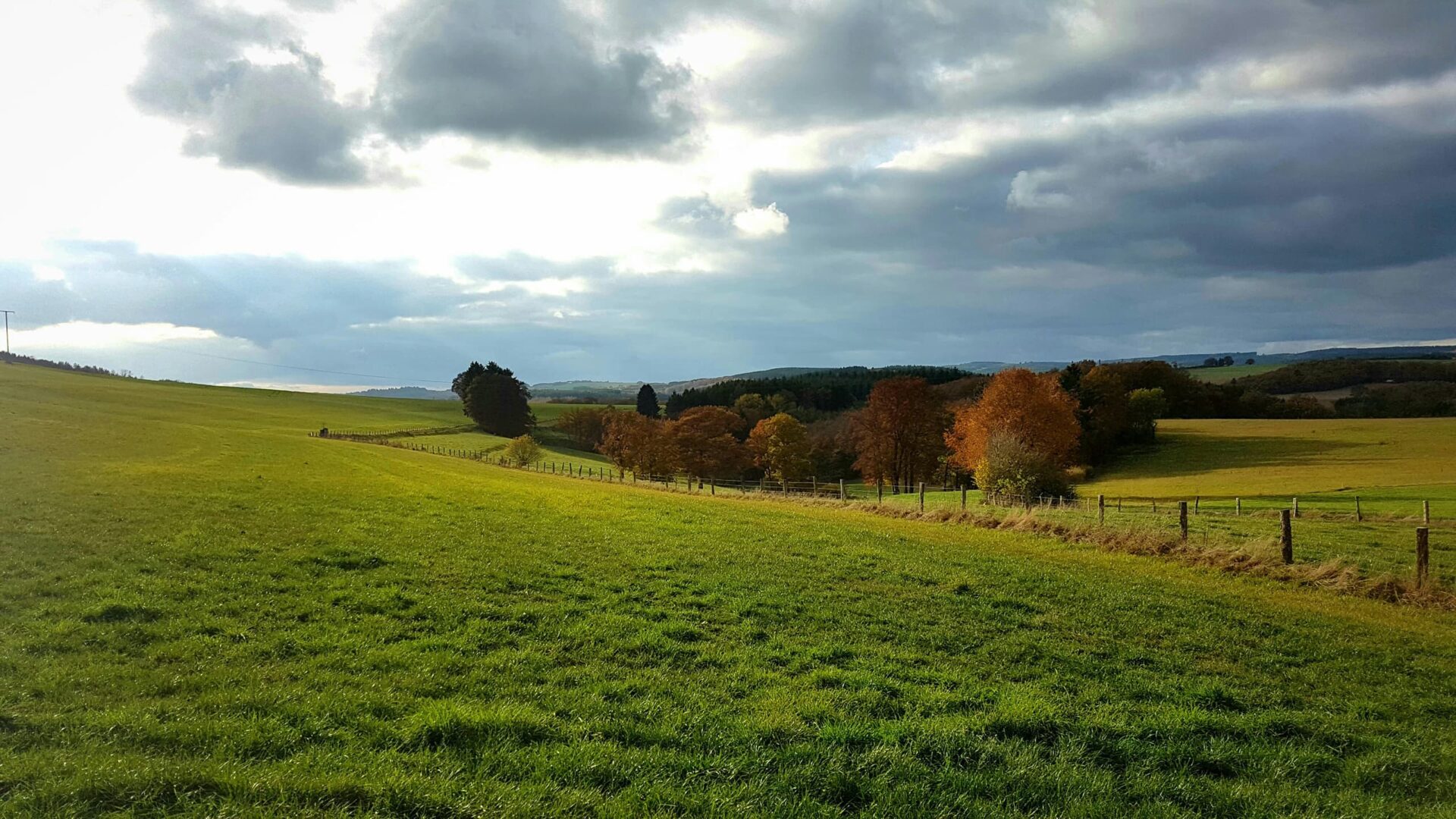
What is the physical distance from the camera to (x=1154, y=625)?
43.9 feet

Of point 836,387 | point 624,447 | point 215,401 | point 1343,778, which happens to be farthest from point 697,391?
point 1343,778

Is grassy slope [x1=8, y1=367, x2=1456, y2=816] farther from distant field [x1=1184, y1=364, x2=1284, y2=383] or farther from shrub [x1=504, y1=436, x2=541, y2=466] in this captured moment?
distant field [x1=1184, y1=364, x2=1284, y2=383]

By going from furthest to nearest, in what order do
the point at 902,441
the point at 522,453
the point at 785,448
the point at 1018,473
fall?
the point at 785,448
the point at 902,441
the point at 522,453
the point at 1018,473

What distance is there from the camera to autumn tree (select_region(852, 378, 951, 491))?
77750 mm

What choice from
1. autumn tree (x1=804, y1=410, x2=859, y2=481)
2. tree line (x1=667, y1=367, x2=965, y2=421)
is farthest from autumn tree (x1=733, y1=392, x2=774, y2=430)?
autumn tree (x1=804, y1=410, x2=859, y2=481)

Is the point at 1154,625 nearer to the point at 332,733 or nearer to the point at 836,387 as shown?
the point at 332,733

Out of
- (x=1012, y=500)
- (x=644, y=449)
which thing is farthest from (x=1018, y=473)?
(x=644, y=449)

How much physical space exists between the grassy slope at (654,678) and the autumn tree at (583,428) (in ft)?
348

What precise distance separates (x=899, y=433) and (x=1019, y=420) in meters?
12.9

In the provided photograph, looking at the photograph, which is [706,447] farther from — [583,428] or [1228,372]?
[1228,372]

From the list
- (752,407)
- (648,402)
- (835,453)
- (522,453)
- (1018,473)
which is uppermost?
(648,402)

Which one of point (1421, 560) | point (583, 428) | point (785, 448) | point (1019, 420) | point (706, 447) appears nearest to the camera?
point (1421, 560)

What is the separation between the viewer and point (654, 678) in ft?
28.6

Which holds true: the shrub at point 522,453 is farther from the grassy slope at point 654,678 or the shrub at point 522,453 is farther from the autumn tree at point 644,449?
the grassy slope at point 654,678
